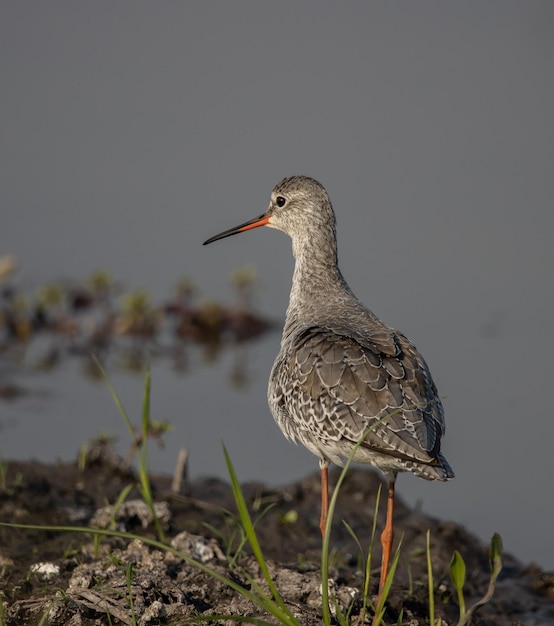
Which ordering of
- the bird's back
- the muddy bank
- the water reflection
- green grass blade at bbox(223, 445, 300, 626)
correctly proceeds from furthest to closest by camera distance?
the water reflection
the bird's back
the muddy bank
green grass blade at bbox(223, 445, 300, 626)

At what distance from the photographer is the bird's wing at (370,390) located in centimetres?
568

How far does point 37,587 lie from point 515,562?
351 centimetres

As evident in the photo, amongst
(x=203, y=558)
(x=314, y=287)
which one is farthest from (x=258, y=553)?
(x=314, y=287)

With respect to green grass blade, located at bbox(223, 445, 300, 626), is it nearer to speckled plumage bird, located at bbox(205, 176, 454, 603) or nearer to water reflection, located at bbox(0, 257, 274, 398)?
speckled plumage bird, located at bbox(205, 176, 454, 603)

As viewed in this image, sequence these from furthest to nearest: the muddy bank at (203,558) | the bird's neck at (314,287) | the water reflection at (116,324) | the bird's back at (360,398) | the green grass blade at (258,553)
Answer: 1. the water reflection at (116,324)
2. the bird's neck at (314,287)
3. the bird's back at (360,398)
4. the muddy bank at (203,558)
5. the green grass blade at (258,553)

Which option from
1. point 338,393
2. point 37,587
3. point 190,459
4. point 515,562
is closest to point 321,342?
point 338,393

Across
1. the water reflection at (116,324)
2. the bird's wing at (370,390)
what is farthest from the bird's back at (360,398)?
the water reflection at (116,324)

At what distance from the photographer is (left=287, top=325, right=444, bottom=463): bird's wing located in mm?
5680

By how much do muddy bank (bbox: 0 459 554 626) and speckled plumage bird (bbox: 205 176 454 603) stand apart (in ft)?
1.83

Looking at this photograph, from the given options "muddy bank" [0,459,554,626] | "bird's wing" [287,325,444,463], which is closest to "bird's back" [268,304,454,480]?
"bird's wing" [287,325,444,463]

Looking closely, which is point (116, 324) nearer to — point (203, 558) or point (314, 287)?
point (314, 287)

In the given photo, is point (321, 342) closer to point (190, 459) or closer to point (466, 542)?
point (466, 542)

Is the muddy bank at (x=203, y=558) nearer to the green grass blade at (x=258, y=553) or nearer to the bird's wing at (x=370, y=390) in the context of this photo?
the green grass blade at (x=258, y=553)

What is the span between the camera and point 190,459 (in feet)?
30.1
